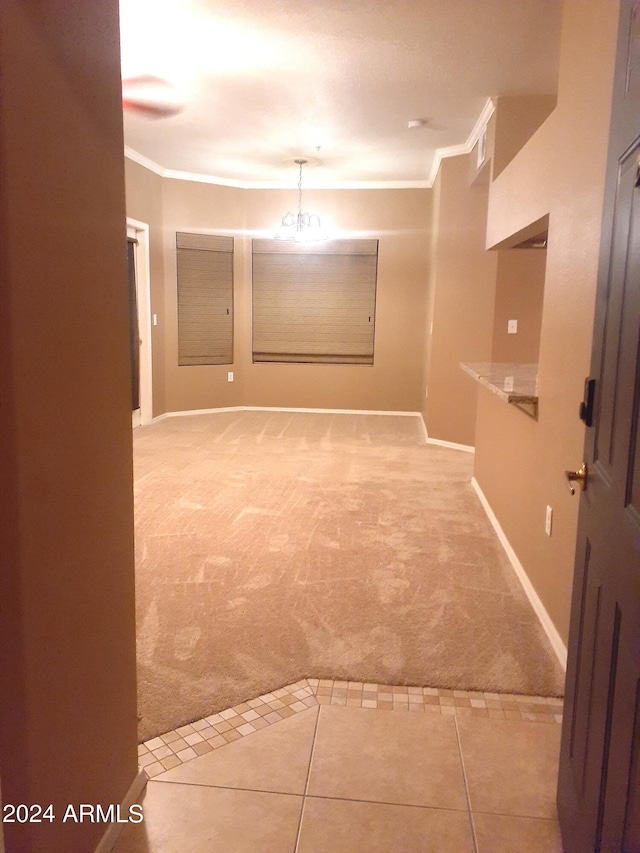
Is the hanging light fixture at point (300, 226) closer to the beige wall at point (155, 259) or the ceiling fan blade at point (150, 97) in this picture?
the beige wall at point (155, 259)

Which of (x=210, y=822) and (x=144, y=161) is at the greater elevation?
(x=144, y=161)

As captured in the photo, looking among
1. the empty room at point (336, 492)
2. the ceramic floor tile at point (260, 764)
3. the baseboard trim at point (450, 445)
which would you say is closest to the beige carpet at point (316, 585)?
the empty room at point (336, 492)

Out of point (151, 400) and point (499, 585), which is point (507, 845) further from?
point (151, 400)

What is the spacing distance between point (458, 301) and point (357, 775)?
474 cm

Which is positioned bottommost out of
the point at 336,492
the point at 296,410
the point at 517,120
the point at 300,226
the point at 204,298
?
the point at 336,492

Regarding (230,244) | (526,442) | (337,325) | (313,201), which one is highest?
(313,201)

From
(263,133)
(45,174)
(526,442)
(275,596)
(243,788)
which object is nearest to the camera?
(45,174)

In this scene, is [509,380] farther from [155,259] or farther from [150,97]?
[155,259]

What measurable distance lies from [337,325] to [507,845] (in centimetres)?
662

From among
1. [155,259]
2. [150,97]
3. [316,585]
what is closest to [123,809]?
[316,585]

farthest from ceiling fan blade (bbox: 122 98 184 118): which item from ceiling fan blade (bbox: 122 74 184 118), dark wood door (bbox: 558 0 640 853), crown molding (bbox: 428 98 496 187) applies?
dark wood door (bbox: 558 0 640 853)

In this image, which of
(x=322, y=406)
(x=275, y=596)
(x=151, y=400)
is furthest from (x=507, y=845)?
(x=322, y=406)

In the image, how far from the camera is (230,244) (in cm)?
771

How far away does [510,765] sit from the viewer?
1923 mm
